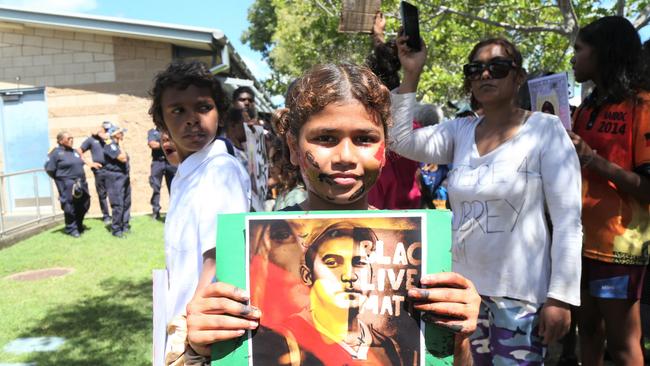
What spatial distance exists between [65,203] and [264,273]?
1014 centimetres

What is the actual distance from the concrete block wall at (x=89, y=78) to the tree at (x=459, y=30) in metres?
4.47

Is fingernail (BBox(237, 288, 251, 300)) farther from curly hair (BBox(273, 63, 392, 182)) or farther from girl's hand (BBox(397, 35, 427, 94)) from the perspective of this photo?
girl's hand (BBox(397, 35, 427, 94))

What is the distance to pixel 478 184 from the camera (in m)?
2.35

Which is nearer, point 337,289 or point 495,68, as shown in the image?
point 337,289

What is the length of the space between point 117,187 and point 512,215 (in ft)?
31.4

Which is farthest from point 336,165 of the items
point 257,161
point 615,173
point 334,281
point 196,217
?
point 257,161

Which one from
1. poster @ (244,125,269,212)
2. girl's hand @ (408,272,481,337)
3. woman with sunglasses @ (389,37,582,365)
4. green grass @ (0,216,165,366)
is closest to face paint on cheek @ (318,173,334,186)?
girl's hand @ (408,272,481,337)

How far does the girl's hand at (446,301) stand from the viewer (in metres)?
1.23

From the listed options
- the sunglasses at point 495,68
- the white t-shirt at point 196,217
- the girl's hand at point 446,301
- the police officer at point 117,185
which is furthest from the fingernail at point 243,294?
the police officer at point 117,185

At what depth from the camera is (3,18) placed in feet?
41.0

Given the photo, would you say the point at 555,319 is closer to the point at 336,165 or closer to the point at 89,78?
the point at 336,165

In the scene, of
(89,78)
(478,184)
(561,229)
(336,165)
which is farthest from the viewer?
(89,78)

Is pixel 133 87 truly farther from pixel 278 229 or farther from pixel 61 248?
pixel 278 229

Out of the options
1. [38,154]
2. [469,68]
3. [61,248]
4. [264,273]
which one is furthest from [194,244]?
[38,154]
